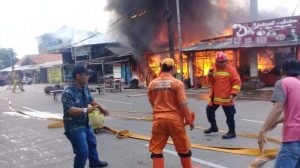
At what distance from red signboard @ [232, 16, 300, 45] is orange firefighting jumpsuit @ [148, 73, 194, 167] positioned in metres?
15.5

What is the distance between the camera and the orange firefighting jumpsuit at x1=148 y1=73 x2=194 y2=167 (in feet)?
16.0

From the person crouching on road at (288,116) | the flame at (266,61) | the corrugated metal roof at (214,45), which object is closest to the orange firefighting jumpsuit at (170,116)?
the person crouching on road at (288,116)

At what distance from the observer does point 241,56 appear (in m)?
22.3

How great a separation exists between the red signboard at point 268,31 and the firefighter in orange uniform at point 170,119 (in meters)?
15.5

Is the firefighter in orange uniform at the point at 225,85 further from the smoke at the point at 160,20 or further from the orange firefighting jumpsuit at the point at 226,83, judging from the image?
the smoke at the point at 160,20

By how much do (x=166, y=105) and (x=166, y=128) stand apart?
293mm

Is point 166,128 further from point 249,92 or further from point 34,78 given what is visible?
point 34,78

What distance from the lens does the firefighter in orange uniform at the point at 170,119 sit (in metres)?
4.88

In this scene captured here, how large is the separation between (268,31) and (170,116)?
1635 centimetres

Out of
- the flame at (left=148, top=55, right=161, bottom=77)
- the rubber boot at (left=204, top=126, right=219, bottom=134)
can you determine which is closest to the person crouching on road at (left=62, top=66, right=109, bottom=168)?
the rubber boot at (left=204, top=126, right=219, bottom=134)

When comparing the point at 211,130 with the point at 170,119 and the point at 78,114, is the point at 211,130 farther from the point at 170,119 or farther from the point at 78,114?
the point at 78,114

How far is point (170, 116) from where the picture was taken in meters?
4.89

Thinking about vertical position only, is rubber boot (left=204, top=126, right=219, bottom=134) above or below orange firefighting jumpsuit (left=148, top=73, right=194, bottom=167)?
below

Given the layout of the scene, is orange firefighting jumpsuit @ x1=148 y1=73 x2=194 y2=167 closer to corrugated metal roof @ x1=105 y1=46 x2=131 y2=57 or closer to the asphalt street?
the asphalt street
